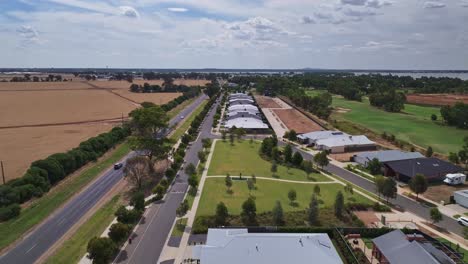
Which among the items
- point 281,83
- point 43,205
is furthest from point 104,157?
point 281,83

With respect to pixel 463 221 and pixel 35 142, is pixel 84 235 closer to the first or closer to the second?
pixel 463 221

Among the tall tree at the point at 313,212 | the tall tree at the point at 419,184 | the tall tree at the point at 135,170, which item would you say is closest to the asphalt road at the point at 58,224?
the tall tree at the point at 135,170

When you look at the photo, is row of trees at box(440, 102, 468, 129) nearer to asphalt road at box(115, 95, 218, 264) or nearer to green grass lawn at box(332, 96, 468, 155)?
green grass lawn at box(332, 96, 468, 155)

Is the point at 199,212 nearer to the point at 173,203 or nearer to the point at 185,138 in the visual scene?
the point at 173,203

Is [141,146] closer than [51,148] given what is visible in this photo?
Yes

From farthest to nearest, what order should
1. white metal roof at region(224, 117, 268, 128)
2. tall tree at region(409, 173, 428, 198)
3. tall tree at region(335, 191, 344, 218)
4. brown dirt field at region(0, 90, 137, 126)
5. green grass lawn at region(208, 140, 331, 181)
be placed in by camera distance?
brown dirt field at region(0, 90, 137, 126) < white metal roof at region(224, 117, 268, 128) < green grass lawn at region(208, 140, 331, 181) < tall tree at region(409, 173, 428, 198) < tall tree at region(335, 191, 344, 218)

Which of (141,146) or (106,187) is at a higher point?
(141,146)

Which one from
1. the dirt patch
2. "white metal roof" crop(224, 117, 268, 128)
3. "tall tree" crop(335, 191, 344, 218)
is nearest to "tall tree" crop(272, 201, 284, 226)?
"tall tree" crop(335, 191, 344, 218)
